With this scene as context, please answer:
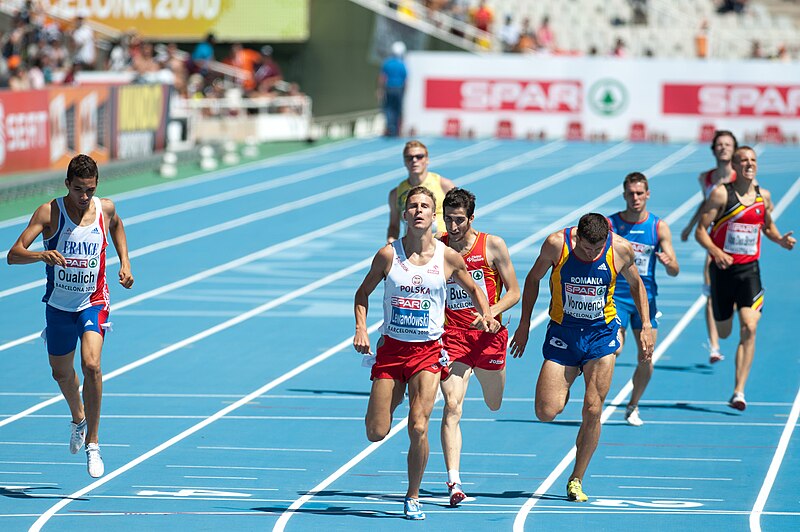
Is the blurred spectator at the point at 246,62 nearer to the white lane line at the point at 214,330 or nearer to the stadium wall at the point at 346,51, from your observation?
the stadium wall at the point at 346,51

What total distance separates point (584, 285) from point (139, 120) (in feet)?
67.1

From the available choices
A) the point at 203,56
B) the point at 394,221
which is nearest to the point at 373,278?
the point at 394,221

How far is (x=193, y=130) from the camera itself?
32219 mm

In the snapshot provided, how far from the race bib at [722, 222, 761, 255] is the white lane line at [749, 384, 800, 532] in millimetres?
1296

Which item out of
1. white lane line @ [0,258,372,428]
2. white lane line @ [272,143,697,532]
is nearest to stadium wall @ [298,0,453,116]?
white lane line @ [272,143,697,532]

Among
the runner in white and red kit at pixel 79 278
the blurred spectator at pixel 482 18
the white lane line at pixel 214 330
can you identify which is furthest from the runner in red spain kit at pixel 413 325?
the blurred spectator at pixel 482 18

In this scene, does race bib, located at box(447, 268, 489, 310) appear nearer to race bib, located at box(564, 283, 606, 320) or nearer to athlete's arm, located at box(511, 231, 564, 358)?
athlete's arm, located at box(511, 231, 564, 358)

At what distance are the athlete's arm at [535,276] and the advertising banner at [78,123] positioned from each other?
17.2 m

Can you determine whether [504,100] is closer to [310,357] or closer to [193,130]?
[193,130]

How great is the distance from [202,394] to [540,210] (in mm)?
12837

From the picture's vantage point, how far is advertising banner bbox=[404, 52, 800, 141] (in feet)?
107

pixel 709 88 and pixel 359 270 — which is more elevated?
pixel 709 88

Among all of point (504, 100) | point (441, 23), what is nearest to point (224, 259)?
point (504, 100)

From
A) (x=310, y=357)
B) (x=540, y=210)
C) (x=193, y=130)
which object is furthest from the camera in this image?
(x=193, y=130)
